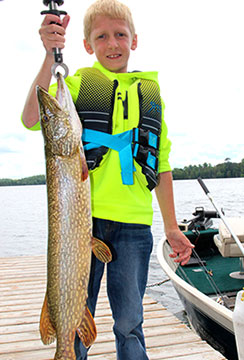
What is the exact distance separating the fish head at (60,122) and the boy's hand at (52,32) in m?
0.16

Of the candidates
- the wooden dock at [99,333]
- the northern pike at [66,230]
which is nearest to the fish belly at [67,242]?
the northern pike at [66,230]

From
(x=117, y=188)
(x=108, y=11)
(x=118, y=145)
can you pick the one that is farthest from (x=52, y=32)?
(x=117, y=188)

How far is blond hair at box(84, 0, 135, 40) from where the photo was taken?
2.06 meters

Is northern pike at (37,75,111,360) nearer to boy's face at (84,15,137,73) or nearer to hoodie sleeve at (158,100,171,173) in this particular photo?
boy's face at (84,15,137,73)

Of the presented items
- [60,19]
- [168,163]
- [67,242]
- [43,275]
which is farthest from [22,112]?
[43,275]

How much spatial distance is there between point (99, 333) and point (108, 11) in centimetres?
321

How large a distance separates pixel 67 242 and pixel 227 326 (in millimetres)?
2842

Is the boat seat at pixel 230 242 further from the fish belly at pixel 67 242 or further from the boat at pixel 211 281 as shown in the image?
the fish belly at pixel 67 242

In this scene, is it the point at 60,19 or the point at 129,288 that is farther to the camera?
the point at 129,288

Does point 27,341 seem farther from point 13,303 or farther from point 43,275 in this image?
point 43,275

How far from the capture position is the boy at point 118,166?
1990 mm

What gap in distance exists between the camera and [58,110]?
1.67m

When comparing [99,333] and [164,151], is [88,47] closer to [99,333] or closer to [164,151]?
[164,151]

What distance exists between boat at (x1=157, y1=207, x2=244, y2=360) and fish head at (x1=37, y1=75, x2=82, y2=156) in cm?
209
